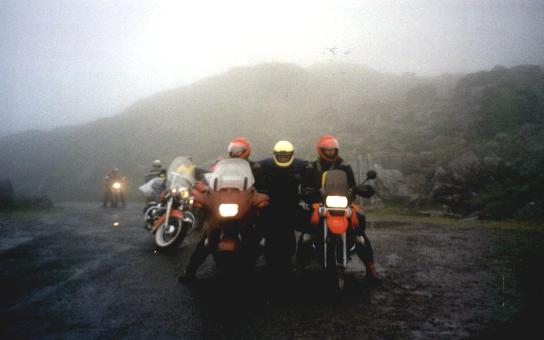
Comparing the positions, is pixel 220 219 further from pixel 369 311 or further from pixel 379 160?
pixel 379 160

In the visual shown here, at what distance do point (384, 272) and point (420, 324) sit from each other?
211cm

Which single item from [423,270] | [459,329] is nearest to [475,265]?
[423,270]

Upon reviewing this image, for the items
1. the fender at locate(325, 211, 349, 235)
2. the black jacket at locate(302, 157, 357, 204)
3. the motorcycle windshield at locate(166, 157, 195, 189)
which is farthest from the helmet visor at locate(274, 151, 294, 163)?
the motorcycle windshield at locate(166, 157, 195, 189)

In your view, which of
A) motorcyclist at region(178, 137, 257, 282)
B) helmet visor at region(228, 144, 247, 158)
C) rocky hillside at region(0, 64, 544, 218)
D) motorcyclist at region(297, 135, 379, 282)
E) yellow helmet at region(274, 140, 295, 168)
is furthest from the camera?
rocky hillside at region(0, 64, 544, 218)

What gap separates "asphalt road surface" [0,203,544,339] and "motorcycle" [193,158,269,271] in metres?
0.58

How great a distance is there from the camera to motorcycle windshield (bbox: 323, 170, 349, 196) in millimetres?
4777

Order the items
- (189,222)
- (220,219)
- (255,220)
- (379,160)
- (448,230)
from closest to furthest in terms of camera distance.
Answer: (220,219)
(255,220)
(189,222)
(448,230)
(379,160)

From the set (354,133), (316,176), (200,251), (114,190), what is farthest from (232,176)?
(354,133)

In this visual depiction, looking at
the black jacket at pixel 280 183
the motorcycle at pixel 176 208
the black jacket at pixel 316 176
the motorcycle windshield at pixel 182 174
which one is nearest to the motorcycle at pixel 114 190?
the motorcycle at pixel 176 208

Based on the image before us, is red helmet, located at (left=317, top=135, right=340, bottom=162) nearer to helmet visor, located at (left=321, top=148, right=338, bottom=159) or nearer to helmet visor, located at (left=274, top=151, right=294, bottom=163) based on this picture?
helmet visor, located at (left=321, top=148, right=338, bottom=159)

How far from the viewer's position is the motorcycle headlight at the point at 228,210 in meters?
4.46

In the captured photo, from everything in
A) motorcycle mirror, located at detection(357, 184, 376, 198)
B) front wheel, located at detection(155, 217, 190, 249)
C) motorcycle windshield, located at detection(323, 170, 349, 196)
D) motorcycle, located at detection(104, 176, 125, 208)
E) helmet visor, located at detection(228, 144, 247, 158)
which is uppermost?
helmet visor, located at detection(228, 144, 247, 158)

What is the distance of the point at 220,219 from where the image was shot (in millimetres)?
4512

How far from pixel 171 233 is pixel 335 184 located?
4.35m
